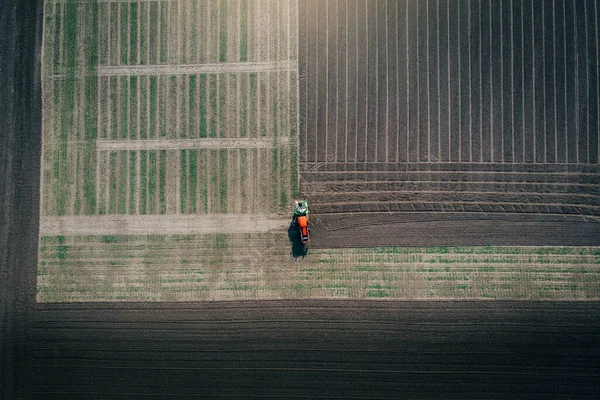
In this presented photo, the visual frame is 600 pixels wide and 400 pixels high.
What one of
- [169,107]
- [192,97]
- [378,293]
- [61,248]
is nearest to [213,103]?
[192,97]

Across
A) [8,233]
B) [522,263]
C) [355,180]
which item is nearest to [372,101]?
[355,180]

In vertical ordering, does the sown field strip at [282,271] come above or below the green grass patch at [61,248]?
below

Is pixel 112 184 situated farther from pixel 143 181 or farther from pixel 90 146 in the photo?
pixel 90 146

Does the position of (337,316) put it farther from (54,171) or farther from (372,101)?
(54,171)

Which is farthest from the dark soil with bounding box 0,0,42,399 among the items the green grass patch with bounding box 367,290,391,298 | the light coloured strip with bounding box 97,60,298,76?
the green grass patch with bounding box 367,290,391,298

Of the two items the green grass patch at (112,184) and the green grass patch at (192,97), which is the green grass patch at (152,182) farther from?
the green grass patch at (192,97)

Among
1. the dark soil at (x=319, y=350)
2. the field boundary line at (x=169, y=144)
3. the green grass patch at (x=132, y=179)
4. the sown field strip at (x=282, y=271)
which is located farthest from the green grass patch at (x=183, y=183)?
the dark soil at (x=319, y=350)

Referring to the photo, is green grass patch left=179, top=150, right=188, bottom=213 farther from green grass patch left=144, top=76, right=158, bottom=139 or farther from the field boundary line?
green grass patch left=144, top=76, right=158, bottom=139
